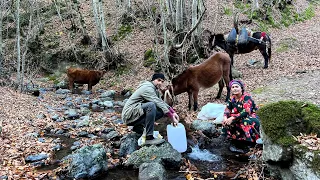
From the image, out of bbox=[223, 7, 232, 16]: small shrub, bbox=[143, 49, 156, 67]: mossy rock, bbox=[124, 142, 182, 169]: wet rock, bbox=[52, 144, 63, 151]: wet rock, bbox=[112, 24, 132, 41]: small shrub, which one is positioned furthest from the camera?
bbox=[223, 7, 232, 16]: small shrub

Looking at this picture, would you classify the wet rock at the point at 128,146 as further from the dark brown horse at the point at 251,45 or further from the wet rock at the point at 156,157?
the dark brown horse at the point at 251,45

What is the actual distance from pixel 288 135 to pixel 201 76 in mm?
4909

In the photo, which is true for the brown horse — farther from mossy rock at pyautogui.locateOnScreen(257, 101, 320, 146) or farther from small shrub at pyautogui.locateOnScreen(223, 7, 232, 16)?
small shrub at pyautogui.locateOnScreen(223, 7, 232, 16)

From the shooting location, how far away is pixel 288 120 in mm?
4055

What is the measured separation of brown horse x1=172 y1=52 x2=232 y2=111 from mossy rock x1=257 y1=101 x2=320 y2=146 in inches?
168

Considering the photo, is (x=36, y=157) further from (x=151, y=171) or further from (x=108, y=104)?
(x=108, y=104)

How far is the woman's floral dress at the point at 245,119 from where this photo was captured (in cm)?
543

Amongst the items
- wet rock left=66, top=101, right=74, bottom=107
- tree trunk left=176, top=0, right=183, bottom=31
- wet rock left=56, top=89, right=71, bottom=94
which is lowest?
wet rock left=56, top=89, right=71, bottom=94

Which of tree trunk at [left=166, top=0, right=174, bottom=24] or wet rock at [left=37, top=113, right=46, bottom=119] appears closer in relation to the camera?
wet rock at [left=37, top=113, right=46, bottom=119]

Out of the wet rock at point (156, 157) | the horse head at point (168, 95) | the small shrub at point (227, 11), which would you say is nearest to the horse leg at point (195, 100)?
the horse head at point (168, 95)

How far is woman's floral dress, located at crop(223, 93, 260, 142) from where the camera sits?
543 cm

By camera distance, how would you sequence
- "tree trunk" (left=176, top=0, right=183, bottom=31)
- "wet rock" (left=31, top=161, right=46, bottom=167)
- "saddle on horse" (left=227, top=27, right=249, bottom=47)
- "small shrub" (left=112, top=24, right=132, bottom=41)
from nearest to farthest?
"wet rock" (left=31, top=161, right=46, bottom=167), "saddle on horse" (left=227, top=27, right=249, bottom=47), "tree trunk" (left=176, top=0, right=183, bottom=31), "small shrub" (left=112, top=24, right=132, bottom=41)

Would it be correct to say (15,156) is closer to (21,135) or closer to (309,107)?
(21,135)

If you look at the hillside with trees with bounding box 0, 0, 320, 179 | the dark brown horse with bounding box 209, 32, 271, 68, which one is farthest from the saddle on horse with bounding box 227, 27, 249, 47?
the hillside with trees with bounding box 0, 0, 320, 179
